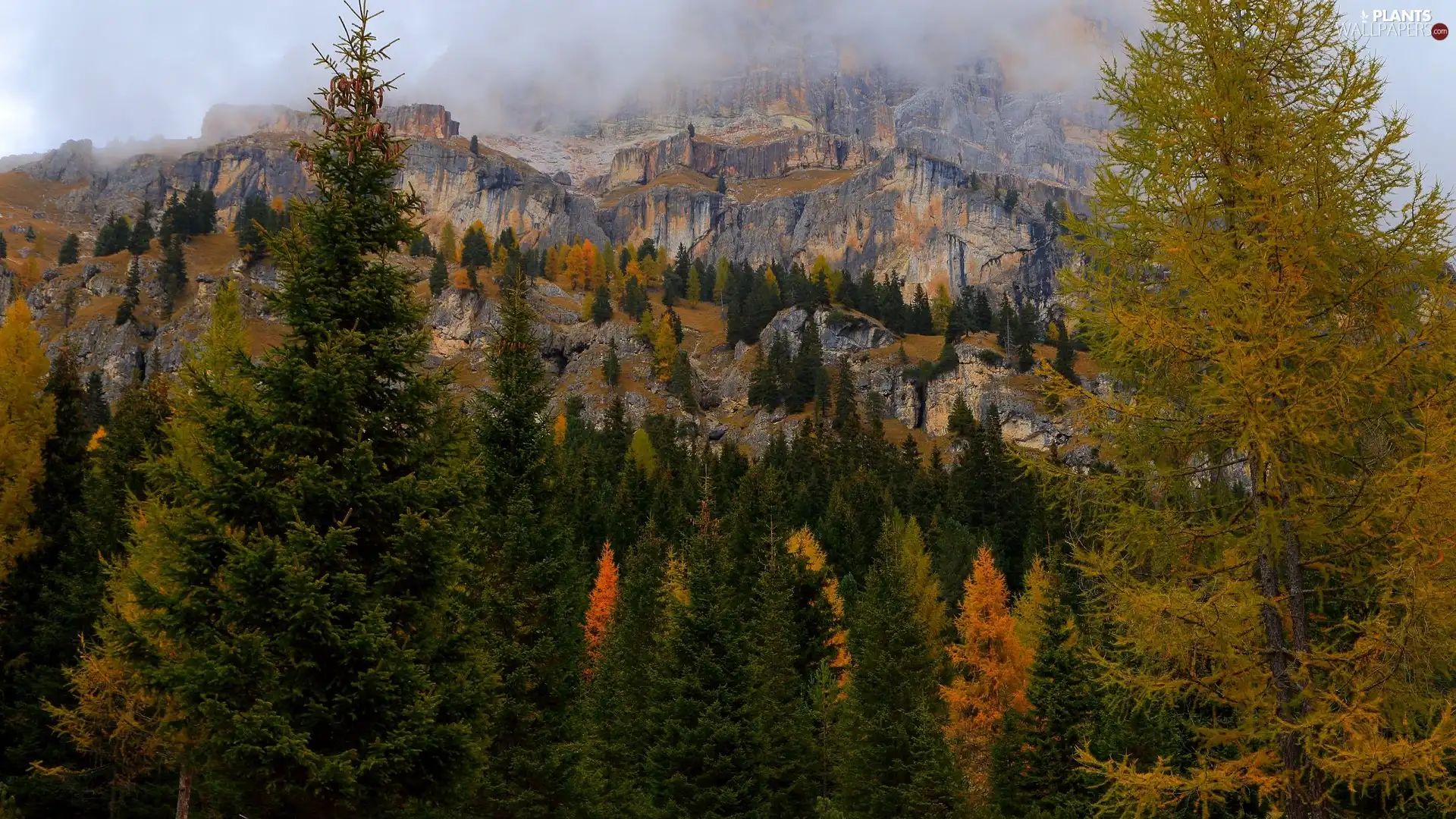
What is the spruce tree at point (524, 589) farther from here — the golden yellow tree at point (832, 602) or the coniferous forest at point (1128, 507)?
the golden yellow tree at point (832, 602)

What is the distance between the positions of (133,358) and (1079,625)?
506 ft

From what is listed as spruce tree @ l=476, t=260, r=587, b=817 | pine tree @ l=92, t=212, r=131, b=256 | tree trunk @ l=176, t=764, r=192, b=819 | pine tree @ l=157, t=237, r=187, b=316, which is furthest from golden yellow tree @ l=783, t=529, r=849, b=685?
pine tree @ l=92, t=212, r=131, b=256

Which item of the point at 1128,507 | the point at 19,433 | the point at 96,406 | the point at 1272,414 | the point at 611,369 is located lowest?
the point at 96,406

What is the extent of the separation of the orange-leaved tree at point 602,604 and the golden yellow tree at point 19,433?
22558 mm

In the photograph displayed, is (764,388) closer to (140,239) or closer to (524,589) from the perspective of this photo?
(524,589)

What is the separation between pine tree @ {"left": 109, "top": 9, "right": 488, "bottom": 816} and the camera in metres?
10.0

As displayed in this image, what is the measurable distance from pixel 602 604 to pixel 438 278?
353ft

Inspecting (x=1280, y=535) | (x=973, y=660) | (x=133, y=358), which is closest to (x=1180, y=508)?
(x=1280, y=535)

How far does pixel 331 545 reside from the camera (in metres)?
10.3

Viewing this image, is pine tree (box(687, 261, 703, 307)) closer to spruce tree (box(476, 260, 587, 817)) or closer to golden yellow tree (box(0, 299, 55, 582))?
golden yellow tree (box(0, 299, 55, 582))

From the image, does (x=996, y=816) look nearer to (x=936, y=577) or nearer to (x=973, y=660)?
(x=973, y=660)

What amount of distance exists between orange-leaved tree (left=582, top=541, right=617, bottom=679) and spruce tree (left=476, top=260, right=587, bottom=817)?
67.3ft

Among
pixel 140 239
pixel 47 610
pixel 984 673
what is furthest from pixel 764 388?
pixel 140 239

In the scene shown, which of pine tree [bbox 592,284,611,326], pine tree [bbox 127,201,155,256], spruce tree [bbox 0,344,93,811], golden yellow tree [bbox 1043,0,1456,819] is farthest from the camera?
pine tree [bbox 127,201,155,256]
